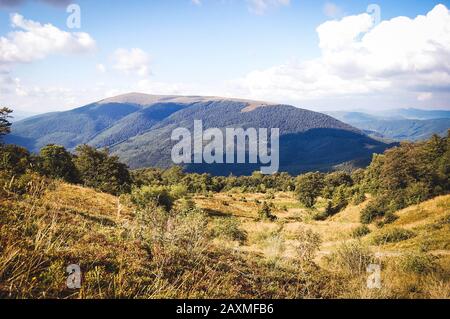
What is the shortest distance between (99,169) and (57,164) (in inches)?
267

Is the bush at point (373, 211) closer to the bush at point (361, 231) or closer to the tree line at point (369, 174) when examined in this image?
the tree line at point (369, 174)

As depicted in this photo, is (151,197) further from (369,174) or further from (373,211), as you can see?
(369,174)

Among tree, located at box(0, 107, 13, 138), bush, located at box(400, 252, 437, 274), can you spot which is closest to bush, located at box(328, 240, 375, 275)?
bush, located at box(400, 252, 437, 274)

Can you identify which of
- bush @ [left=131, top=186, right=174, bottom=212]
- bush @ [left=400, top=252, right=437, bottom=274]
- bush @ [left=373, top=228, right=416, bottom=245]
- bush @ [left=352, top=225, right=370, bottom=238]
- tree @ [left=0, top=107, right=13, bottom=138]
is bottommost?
bush @ [left=352, top=225, right=370, bottom=238]

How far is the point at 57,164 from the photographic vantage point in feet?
120

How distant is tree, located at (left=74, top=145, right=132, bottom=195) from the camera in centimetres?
4025

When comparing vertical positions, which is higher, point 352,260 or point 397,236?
point 352,260

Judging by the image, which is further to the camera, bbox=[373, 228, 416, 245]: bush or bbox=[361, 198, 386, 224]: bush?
bbox=[361, 198, 386, 224]: bush

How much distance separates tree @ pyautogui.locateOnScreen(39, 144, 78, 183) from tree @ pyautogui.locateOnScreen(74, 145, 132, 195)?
2174 millimetres

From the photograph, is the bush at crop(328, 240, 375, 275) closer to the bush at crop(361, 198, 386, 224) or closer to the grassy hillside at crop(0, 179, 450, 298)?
the grassy hillside at crop(0, 179, 450, 298)

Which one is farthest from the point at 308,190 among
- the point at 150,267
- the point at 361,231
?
the point at 150,267
